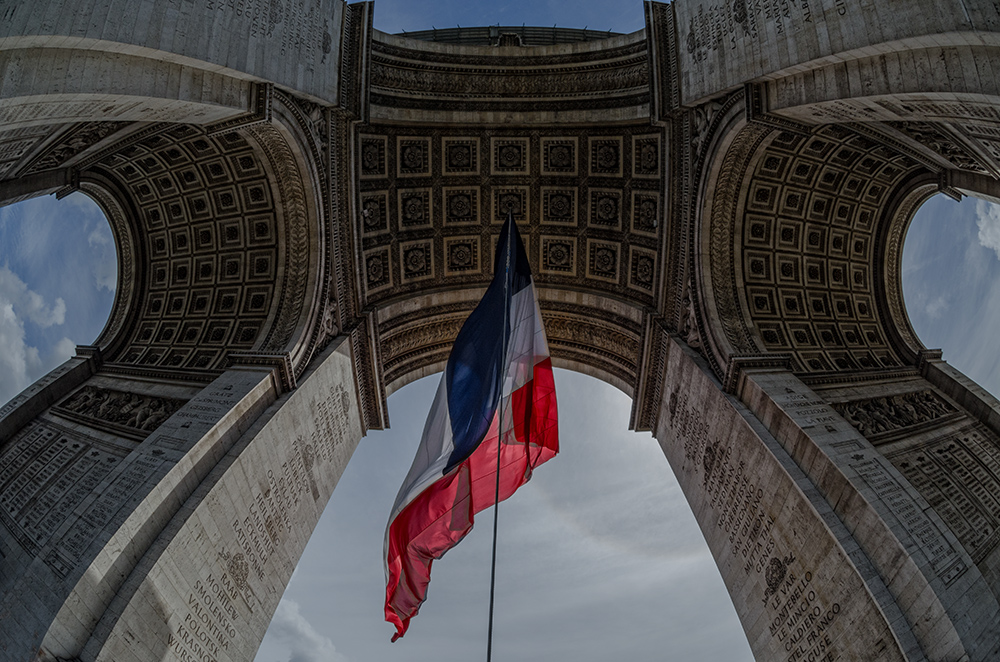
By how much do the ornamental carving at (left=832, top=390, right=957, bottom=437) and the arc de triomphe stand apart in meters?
0.09

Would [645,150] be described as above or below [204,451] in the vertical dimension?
above

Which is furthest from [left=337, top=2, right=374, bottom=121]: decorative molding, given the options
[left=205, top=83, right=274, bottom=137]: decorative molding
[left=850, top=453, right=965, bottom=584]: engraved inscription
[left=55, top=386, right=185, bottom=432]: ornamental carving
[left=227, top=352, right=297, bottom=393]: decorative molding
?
[left=850, top=453, right=965, bottom=584]: engraved inscription

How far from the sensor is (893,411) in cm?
1334

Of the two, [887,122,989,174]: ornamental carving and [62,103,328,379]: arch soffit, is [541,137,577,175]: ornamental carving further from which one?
[887,122,989,174]: ornamental carving

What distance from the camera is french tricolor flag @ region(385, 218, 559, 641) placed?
359 inches

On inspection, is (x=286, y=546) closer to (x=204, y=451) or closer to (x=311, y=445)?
(x=311, y=445)

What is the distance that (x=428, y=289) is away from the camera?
63.8 feet

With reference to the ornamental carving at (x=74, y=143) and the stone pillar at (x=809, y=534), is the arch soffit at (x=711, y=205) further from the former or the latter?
the ornamental carving at (x=74, y=143)

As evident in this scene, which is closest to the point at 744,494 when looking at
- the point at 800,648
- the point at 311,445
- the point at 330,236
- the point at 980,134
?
the point at 800,648

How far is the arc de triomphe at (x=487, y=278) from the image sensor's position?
8.58 meters

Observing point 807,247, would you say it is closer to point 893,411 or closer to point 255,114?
point 893,411

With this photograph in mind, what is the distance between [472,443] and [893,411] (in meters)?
10.3

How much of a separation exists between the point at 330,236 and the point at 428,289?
451 centimetres

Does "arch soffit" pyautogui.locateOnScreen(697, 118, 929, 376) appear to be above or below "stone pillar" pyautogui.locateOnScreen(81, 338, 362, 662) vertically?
above
